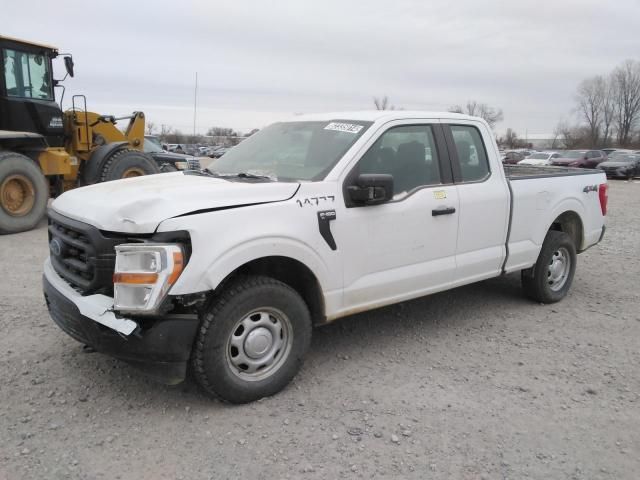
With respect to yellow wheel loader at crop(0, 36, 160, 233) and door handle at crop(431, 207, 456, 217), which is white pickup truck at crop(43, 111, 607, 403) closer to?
door handle at crop(431, 207, 456, 217)

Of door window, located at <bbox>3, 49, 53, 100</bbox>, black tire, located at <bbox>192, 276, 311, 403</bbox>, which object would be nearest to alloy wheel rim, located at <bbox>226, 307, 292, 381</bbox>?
black tire, located at <bbox>192, 276, 311, 403</bbox>

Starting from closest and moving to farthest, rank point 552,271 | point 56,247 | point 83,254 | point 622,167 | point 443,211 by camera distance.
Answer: point 83,254, point 56,247, point 443,211, point 552,271, point 622,167

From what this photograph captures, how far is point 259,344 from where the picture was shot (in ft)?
11.3

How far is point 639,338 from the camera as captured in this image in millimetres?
4789

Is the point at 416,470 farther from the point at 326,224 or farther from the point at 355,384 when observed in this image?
the point at 326,224

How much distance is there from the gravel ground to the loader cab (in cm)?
580

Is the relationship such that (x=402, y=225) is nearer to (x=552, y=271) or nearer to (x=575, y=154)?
(x=552, y=271)

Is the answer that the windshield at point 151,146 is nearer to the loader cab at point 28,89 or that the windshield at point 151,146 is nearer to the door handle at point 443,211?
the loader cab at point 28,89

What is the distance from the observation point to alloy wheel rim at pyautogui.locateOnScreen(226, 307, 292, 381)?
11.1 feet

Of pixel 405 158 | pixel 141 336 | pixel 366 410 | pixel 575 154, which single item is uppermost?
pixel 575 154

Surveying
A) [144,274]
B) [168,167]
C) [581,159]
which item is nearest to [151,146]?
[168,167]

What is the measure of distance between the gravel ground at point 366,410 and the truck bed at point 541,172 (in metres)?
1.47

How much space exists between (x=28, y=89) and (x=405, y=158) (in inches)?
328

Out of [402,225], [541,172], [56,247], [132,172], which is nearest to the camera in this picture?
[56,247]
